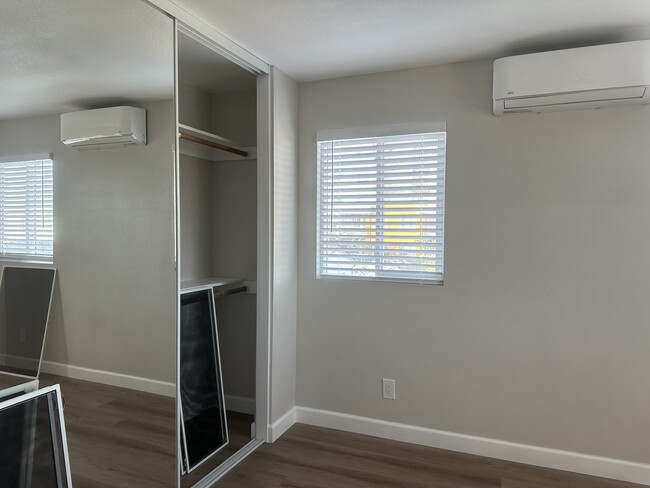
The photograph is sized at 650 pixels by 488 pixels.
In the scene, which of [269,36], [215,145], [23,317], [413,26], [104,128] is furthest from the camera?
[215,145]

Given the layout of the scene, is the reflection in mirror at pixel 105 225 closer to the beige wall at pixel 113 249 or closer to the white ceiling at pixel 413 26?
the beige wall at pixel 113 249

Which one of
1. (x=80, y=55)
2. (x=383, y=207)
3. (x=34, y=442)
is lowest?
(x=34, y=442)

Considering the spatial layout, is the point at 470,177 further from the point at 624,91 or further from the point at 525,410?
the point at 525,410

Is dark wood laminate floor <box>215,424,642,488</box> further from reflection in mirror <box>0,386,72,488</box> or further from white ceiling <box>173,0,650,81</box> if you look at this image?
white ceiling <box>173,0,650,81</box>

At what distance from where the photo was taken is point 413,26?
A: 2412 millimetres

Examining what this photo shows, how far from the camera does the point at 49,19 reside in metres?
1.68

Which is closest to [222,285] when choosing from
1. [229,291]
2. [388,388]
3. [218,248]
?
[229,291]

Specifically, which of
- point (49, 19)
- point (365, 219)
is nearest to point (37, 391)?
point (49, 19)

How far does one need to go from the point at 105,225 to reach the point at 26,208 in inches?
13.2

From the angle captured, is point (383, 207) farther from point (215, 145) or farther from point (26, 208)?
point (26, 208)

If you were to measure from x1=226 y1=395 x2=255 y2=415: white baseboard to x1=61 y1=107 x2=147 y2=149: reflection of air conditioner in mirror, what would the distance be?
2148 millimetres

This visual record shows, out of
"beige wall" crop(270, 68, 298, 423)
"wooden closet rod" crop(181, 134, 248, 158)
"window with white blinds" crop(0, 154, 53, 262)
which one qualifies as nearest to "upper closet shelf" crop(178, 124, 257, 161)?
"wooden closet rod" crop(181, 134, 248, 158)

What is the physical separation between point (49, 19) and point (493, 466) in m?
3.13

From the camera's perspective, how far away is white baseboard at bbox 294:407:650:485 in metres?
2.65
